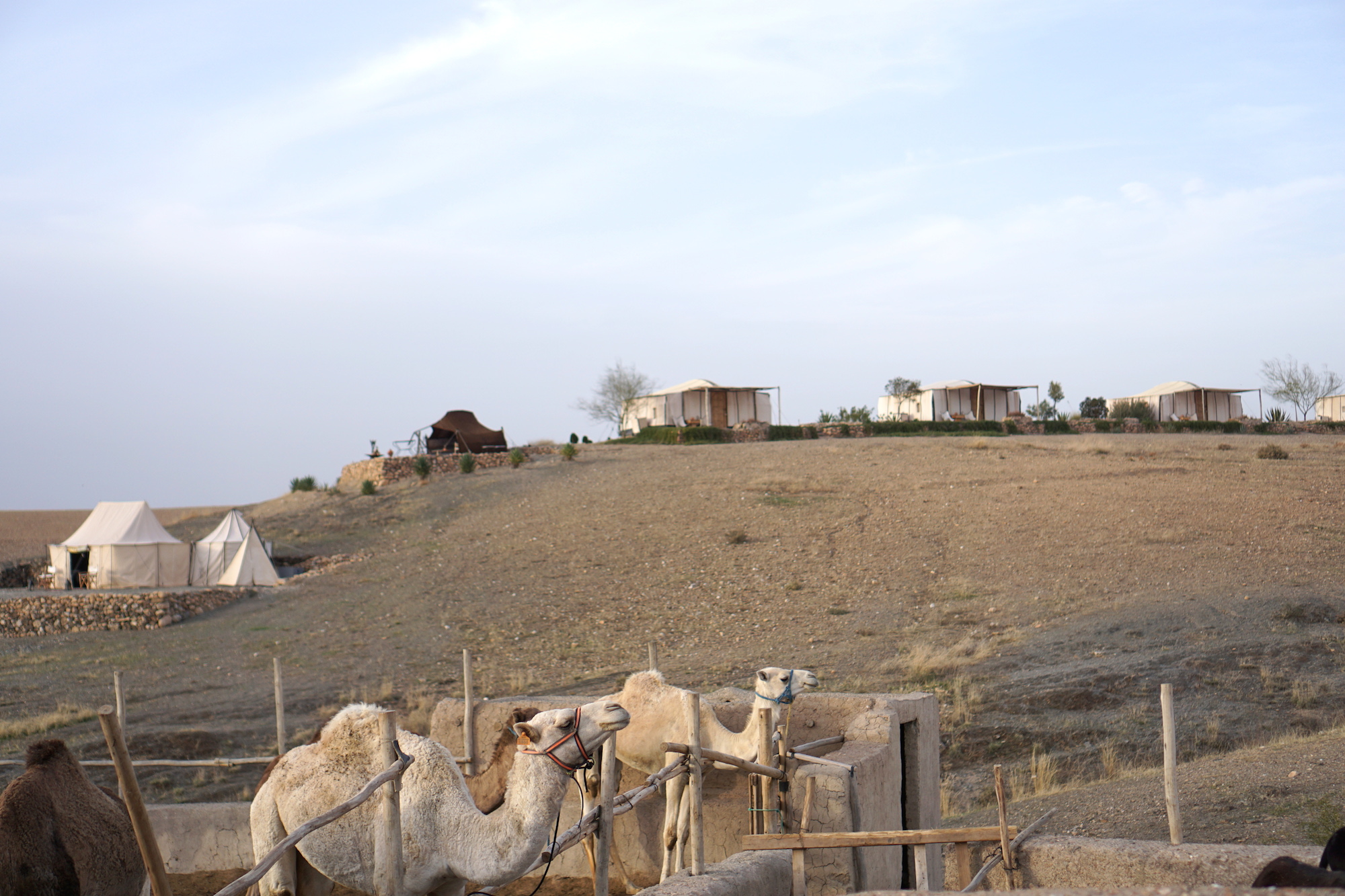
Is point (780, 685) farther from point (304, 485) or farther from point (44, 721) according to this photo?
point (304, 485)

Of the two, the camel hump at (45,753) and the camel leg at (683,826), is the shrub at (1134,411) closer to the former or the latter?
the camel leg at (683,826)

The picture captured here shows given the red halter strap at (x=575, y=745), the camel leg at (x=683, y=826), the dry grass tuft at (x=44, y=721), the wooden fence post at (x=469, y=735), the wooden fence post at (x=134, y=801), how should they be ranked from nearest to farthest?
the wooden fence post at (x=134, y=801), the red halter strap at (x=575, y=745), the camel leg at (x=683, y=826), the wooden fence post at (x=469, y=735), the dry grass tuft at (x=44, y=721)

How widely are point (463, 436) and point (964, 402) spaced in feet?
79.8

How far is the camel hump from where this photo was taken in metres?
5.36

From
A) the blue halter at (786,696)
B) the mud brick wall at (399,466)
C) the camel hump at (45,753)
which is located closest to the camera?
the camel hump at (45,753)

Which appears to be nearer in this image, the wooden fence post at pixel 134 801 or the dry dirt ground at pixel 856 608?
the wooden fence post at pixel 134 801

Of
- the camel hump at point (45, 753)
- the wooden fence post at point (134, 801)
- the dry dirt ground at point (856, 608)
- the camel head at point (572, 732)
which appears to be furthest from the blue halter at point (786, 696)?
the wooden fence post at point (134, 801)

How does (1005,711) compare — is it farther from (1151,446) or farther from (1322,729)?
(1151,446)

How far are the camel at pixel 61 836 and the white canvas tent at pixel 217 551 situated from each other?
25610 mm

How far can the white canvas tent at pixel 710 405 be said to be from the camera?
50.8 metres

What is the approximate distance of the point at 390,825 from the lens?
5.06 meters

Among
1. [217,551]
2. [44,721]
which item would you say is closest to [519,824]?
[44,721]

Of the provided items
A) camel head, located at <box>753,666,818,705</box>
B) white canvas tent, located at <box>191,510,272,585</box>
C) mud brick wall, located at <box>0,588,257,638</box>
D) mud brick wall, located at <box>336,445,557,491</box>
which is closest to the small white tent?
white canvas tent, located at <box>191,510,272,585</box>

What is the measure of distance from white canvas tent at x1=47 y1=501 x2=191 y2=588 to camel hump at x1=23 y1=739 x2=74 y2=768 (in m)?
26.5
